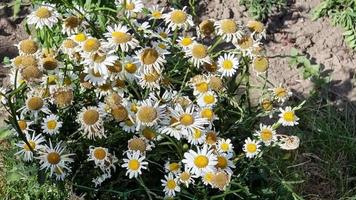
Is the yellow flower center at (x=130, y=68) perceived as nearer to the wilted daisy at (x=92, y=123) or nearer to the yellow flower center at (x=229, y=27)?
the wilted daisy at (x=92, y=123)

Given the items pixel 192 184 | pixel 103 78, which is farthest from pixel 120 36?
Answer: pixel 192 184

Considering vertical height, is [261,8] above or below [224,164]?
above

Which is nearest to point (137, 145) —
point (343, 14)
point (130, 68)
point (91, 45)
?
point (130, 68)

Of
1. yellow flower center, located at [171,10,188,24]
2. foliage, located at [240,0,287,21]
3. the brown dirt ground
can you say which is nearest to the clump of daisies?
yellow flower center, located at [171,10,188,24]

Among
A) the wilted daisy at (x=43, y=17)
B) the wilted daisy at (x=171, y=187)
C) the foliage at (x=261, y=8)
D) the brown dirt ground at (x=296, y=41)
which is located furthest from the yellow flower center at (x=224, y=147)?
the foliage at (x=261, y=8)

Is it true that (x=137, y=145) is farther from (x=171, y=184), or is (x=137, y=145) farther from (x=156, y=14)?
(x=156, y=14)

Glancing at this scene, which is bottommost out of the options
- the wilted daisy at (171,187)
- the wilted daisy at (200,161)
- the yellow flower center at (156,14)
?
the wilted daisy at (171,187)

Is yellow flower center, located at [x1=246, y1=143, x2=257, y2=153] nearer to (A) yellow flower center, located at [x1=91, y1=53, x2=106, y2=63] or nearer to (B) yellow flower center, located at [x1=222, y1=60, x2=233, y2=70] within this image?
(B) yellow flower center, located at [x1=222, y1=60, x2=233, y2=70]
